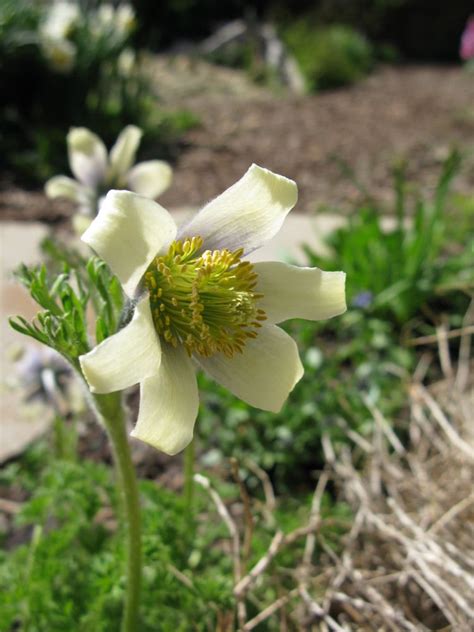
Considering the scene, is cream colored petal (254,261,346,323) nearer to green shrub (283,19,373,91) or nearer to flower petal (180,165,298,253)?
flower petal (180,165,298,253)

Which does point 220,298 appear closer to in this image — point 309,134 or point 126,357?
point 126,357

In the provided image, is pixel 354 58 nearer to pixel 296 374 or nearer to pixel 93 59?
pixel 93 59

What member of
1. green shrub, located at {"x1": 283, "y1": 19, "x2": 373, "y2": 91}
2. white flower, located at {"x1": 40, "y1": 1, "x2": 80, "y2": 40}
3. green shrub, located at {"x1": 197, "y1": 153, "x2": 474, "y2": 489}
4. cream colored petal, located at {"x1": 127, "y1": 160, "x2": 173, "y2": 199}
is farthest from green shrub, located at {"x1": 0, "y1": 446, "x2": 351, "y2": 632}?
green shrub, located at {"x1": 283, "y1": 19, "x2": 373, "y2": 91}

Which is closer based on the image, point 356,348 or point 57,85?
point 356,348

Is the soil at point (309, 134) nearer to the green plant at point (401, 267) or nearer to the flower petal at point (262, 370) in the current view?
the green plant at point (401, 267)

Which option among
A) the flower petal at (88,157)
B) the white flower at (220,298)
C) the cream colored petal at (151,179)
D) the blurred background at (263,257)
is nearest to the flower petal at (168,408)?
the white flower at (220,298)

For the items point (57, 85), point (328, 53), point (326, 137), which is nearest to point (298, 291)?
point (57, 85)

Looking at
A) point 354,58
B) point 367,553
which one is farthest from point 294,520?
point 354,58
